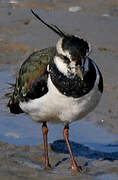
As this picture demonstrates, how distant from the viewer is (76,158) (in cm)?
711

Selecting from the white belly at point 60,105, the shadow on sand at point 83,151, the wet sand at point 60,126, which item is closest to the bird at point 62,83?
the white belly at point 60,105

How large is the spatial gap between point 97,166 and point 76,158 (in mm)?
399

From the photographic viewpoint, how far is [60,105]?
6207 mm

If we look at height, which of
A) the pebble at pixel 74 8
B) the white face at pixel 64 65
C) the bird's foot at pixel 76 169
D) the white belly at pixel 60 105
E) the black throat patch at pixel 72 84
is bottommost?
the pebble at pixel 74 8

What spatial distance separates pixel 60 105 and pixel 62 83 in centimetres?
20

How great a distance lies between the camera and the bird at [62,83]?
602 cm

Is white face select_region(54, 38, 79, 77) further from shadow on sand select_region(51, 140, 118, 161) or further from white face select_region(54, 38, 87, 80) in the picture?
shadow on sand select_region(51, 140, 118, 161)

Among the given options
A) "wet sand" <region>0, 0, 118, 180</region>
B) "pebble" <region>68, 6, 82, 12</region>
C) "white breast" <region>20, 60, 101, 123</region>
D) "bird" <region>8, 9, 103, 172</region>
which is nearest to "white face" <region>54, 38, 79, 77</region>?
"bird" <region>8, 9, 103, 172</region>

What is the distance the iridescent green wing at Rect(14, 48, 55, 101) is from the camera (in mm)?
6355

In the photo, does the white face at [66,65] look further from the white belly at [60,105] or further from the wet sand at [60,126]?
the wet sand at [60,126]

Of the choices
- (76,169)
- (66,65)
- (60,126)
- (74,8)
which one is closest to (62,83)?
(66,65)

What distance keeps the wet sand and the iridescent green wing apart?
0.65 m

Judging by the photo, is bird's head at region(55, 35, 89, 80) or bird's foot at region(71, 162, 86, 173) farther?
bird's foot at region(71, 162, 86, 173)

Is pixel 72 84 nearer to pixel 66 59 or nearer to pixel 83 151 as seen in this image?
pixel 66 59
